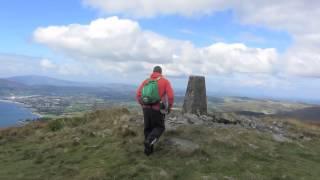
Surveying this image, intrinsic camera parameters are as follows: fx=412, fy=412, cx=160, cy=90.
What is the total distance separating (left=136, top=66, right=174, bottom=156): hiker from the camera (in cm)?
1405

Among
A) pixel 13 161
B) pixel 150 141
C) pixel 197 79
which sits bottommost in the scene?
pixel 13 161

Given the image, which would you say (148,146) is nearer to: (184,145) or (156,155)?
(156,155)

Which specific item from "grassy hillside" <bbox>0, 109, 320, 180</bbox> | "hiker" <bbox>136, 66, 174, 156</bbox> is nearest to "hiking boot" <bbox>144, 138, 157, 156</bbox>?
"hiker" <bbox>136, 66, 174, 156</bbox>

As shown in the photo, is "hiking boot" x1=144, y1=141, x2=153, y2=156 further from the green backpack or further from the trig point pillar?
the trig point pillar

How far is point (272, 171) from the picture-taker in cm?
1309

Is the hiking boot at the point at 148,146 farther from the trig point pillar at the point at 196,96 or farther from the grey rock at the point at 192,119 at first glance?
the trig point pillar at the point at 196,96

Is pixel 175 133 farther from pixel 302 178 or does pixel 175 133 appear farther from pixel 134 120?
pixel 302 178

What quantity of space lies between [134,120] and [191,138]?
4.85 m

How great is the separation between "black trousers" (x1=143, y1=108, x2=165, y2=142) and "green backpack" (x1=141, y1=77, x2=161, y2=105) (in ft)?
1.08

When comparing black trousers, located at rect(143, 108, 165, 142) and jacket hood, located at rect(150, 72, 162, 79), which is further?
jacket hood, located at rect(150, 72, 162, 79)

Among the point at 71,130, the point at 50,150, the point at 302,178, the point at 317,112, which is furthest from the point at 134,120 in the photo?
the point at 317,112

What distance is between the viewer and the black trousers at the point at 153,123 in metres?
14.1

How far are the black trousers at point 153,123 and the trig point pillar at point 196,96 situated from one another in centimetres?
744

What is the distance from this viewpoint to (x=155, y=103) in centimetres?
1405
